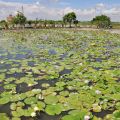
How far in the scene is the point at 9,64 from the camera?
8.63 meters

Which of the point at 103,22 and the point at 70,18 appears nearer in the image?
the point at 103,22

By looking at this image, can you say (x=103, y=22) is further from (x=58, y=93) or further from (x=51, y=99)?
(x=51, y=99)

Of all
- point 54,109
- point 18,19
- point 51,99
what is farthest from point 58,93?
point 18,19

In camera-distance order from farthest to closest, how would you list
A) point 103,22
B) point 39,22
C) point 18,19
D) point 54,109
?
point 39,22 < point 103,22 < point 18,19 < point 54,109

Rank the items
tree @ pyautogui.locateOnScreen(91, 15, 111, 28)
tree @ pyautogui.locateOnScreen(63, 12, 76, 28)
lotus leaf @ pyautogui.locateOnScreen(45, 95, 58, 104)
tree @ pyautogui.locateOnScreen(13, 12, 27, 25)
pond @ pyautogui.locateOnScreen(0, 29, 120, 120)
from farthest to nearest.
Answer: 1. tree @ pyautogui.locateOnScreen(63, 12, 76, 28)
2. tree @ pyautogui.locateOnScreen(91, 15, 111, 28)
3. tree @ pyautogui.locateOnScreen(13, 12, 27, 25)
4. lotus leaf @ pyautogui.locateOnScreen(45, 95, 58, 104)
5. pond @ pyautogui.locateOnScreen(0, 29, 120, 120)

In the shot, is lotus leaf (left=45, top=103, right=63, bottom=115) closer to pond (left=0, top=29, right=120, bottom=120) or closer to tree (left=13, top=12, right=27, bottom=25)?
pond (left=0, top=29, right=120, bottom=120)

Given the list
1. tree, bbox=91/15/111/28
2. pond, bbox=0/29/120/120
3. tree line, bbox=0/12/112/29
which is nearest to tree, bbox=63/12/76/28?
tree line, bbox=0/12/112/29

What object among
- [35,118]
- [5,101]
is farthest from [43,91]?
[35,118]

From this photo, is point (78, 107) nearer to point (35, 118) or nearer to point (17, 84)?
point (35, 118)

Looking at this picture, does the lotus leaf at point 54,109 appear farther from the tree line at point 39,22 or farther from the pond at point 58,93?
the tree line at point 39,22

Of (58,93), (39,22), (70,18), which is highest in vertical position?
(70,18)

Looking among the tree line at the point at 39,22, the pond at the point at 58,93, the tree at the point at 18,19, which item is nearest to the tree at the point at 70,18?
the tree line at the point at 39,22

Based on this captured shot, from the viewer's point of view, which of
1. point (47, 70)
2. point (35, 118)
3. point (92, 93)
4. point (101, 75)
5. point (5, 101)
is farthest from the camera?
point (47, 70)

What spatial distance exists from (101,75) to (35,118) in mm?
3088
